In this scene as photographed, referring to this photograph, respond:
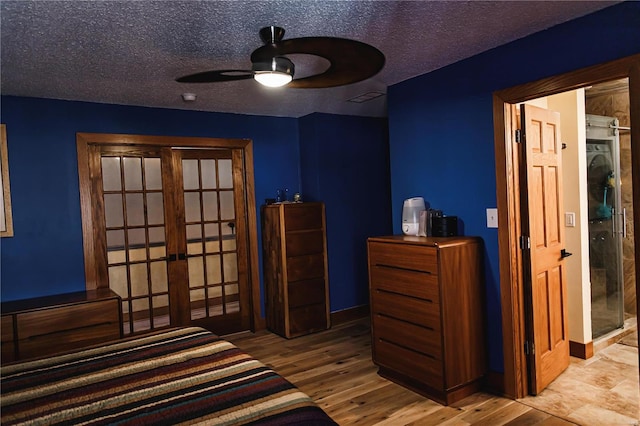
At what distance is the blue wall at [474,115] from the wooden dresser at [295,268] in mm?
1127

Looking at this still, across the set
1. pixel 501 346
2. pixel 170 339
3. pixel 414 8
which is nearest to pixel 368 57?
pixel 414 8

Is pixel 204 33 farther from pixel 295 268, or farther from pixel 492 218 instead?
pixel 295 268

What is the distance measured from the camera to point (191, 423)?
1.44 m

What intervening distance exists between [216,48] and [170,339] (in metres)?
1.75

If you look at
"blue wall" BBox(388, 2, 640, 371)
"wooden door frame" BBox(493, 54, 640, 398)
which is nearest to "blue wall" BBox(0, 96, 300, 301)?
"blue wall" BBox(388, 2, 640, 371)

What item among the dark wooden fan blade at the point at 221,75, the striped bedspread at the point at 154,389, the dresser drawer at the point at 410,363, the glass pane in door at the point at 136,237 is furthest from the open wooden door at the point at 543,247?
the glass pane in door at the point at 136,237

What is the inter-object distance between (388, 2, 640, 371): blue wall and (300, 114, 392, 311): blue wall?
4.00 ft

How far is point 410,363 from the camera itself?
303cm

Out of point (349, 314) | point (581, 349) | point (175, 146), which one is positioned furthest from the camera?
point (349, 314)

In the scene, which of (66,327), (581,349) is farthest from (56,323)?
(581,349)

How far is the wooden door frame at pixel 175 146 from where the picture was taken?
377 centimetres

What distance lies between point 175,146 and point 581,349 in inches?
161

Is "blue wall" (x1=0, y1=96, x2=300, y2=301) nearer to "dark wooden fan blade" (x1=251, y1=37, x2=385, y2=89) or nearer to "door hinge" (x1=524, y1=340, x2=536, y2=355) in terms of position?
"dark wooden fan blade" (x1=251, y1=37, x2=385, y2=89)

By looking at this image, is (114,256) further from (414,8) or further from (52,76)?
(414,8)
